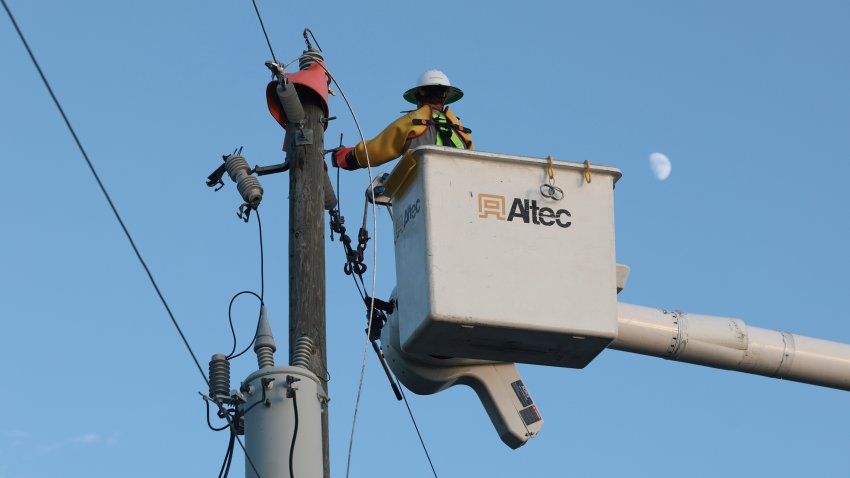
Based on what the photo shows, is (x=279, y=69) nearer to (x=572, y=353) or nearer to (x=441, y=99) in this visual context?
(x=441, y=99)

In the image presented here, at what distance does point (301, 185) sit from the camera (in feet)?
24.6

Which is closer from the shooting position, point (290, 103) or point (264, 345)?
point (264, 345)

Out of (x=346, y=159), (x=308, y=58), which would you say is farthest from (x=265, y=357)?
(x=308, y=58)

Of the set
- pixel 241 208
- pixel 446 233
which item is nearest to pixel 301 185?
pixel 241 208

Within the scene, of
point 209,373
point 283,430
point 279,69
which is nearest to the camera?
point 283,430

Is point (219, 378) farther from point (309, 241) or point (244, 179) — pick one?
point (244, 179)

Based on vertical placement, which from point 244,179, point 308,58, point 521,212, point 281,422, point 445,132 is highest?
point 308,58

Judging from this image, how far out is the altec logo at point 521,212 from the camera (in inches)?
263

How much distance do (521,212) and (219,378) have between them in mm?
1554

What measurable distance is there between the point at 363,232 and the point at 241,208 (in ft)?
2.43

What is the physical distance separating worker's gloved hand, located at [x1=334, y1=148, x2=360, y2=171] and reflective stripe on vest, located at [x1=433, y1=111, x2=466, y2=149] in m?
0.48

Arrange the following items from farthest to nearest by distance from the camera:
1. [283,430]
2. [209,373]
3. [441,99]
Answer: [441,99], [209,373], [283,430]

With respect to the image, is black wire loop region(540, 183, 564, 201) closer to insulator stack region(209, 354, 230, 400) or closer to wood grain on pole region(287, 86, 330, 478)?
wood grain on pole region(287, 86, 330, 478)

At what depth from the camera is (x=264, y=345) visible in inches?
262
